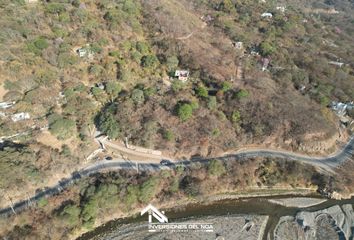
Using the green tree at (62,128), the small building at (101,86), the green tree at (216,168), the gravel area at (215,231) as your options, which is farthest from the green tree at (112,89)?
the gravel area at (215,231)

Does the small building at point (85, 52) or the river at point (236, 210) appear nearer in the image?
the river at point (236, 210)

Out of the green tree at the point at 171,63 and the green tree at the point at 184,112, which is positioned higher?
the green tree at the point at 171,63

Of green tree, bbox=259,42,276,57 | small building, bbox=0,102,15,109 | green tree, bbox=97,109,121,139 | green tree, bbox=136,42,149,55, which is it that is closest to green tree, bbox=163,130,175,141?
green tree, bbox=97,109,121,139

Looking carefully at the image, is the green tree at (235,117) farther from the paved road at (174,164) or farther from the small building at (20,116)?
the small building at (20,116)

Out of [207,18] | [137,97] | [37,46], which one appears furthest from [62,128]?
[207,18]

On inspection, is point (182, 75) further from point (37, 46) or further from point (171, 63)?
point (37, 46)

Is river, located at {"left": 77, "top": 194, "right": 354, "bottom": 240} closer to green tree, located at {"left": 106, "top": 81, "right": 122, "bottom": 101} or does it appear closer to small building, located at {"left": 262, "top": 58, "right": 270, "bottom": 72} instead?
green tree, located at {"left": 106, "top": 81, "right": 122, "bottom": 101}

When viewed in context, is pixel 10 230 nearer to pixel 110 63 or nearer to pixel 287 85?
pixel 110 63
